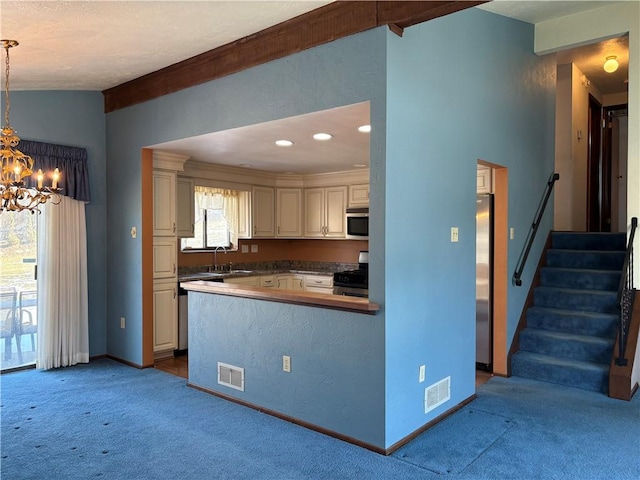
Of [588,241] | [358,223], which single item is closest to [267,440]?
[358,223]

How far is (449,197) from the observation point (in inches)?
145

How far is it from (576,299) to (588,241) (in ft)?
3.24

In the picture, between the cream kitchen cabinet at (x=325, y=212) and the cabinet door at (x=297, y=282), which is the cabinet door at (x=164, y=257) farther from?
the cream kitchen cabinet at (x=325, y=212)

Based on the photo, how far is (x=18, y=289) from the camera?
465 cm

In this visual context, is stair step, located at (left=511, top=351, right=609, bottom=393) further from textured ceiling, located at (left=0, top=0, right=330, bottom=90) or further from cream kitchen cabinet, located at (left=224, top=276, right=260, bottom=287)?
textured ceiling, located at (left=0, top=0, right=330, bottom=90)

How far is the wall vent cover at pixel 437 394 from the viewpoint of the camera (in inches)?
134

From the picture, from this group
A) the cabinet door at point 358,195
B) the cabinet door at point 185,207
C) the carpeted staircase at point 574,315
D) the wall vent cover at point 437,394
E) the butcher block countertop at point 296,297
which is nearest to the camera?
the butcher block countertop at point 296,297

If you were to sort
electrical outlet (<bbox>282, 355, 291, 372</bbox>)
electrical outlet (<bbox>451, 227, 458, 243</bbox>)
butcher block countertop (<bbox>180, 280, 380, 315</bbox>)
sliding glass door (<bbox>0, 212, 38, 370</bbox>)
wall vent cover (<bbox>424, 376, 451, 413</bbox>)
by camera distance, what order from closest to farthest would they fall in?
butcher block countertop (<bbox>180, 280, 380, 315</bbox>)
wall vent cover (<bbox>424, 376, 451, 413</bbox>)
electrical outlet (<bbox>282, 355, 291, 372</bbox>)
electrical outlet (<bbox>451, 227, 458, 243</bbox>)
sliding glass door (<bbox>0, 212, 38, 370</bbox>)

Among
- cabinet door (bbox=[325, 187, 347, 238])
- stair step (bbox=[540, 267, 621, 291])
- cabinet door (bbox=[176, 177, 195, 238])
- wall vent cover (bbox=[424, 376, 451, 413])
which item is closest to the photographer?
wall vent cover (bbox=[424, 376, 451, 413])

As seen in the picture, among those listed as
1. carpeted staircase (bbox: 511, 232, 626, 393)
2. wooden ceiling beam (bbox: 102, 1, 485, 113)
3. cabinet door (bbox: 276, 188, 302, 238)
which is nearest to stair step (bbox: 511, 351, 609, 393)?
carpeted staircase (bbox: 511, 232, 626, 393)

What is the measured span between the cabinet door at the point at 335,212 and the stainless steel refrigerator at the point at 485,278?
2234 millimetres

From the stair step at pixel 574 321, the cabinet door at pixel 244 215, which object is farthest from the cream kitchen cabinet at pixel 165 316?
the stair step at pixel 574 321

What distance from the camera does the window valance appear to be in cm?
461

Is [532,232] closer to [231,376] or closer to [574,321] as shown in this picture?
[574,321]
